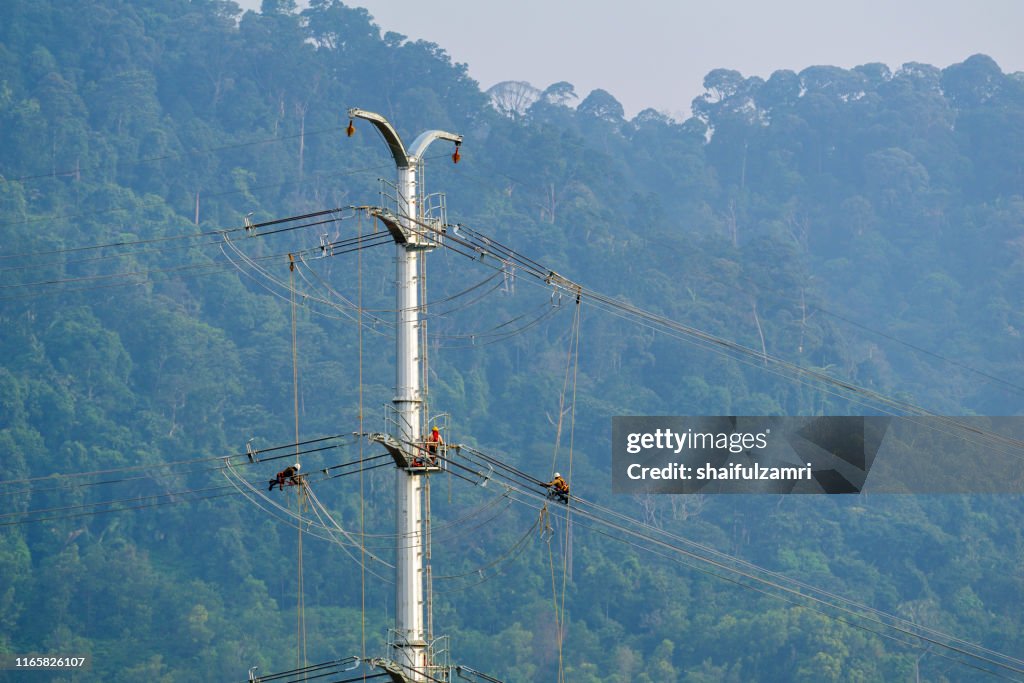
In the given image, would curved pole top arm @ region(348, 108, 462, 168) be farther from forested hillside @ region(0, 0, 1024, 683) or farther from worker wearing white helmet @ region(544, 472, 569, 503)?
forested hillside @ region(0, 0, 1024, 683)

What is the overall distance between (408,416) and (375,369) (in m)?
114

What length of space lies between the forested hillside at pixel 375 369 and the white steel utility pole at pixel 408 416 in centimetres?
5901

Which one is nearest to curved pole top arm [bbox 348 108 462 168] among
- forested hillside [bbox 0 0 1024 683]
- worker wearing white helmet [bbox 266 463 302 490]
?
worker wearing white helmet [bbox 266 463 302 490]

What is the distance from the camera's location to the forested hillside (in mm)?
117688

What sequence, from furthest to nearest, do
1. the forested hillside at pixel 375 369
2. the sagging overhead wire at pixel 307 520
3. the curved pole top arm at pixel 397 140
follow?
the forested hillside at pixel 375 369, the sagging overhead wire at pixel 307 520, the curved pole top arm at pixel 397 140

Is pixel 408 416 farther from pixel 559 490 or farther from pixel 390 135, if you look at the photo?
pixel 390 135

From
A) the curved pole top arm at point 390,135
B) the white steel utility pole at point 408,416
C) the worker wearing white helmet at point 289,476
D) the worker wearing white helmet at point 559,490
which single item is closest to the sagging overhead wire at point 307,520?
the worker wearing white helmet at point 289,476

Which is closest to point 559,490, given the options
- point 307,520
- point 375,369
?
point 307,520

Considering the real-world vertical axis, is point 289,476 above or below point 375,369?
below

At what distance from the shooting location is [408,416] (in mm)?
29500

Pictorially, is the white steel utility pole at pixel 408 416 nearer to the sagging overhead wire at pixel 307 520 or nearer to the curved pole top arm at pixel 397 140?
the curved pole top arm at pixel 397 140

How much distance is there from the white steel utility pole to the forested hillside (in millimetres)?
59012

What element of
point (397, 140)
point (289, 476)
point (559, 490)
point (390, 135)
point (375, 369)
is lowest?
point (559, 490)

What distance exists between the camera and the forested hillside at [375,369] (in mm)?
117688
